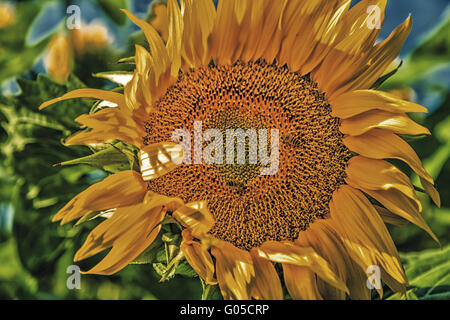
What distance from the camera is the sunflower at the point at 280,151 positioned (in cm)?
80

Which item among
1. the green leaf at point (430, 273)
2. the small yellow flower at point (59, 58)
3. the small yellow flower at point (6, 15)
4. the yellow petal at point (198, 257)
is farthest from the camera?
the small yellow flower at point (6, 15)

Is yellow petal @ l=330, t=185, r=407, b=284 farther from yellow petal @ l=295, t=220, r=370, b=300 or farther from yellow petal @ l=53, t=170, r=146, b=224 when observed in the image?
yellow petal @ l=53, t=170, r=146, b=224

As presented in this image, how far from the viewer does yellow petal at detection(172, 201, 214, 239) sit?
0.78m

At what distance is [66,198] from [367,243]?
81 centimetres

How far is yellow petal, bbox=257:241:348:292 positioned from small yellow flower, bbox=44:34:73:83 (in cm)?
75

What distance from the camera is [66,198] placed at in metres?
1.22

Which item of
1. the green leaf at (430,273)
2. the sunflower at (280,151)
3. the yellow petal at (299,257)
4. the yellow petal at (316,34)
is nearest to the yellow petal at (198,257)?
the sunflower at (280,151)

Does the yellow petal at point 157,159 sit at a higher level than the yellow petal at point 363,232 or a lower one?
higher

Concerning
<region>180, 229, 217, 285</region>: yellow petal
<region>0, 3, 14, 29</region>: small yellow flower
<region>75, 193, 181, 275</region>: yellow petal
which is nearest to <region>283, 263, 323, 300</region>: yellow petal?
<region>180, 229, 217, 285</region>: yellow petal

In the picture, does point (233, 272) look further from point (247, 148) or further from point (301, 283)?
point (247, 148)

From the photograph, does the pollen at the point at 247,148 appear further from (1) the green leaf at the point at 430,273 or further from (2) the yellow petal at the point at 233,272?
(1) the green leaf at the point at 430,273

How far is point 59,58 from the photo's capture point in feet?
4.11
